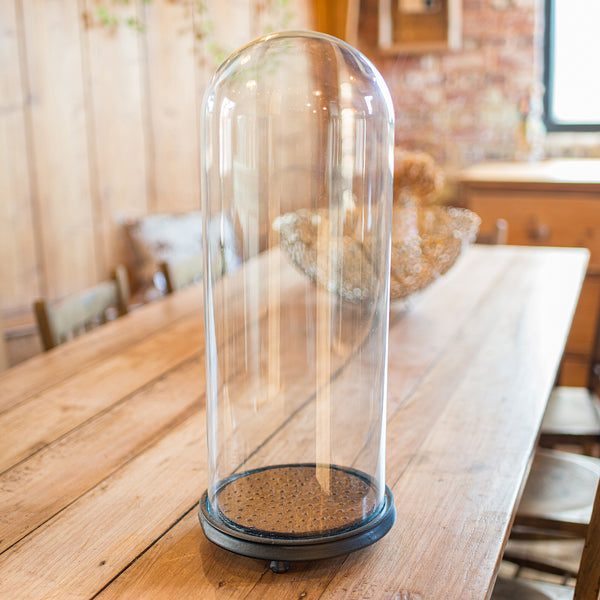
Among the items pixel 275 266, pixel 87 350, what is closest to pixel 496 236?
pixel 87 350

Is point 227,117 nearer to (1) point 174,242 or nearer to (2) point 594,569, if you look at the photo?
(2) point 594,569

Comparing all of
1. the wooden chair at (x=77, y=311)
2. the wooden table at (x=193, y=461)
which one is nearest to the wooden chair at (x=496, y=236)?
the wooden table at (x=193, y=461)

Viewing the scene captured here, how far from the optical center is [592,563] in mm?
907

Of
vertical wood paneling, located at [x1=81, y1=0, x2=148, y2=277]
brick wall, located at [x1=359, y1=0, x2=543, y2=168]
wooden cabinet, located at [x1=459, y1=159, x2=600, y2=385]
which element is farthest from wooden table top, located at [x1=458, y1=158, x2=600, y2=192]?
vertical wood paneling, located at [x1=81, y1=0, x2=148, y2=277]

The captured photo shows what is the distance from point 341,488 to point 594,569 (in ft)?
1.07

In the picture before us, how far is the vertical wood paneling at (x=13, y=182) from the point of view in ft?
8.06

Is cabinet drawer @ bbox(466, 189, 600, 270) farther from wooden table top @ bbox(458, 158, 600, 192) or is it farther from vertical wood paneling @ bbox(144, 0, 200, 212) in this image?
vertical wood paneling @ bbox(144, 0, 200, 212)

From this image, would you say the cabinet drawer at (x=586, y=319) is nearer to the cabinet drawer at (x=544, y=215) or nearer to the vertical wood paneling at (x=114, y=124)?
the cabinet drawer at (x=544, y=215)

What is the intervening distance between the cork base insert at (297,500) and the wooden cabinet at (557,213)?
8.75 feet

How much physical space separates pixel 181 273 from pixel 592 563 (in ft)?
4.70

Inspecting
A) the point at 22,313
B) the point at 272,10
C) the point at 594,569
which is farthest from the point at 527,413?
the point at 272,10

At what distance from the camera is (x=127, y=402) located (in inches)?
49.6

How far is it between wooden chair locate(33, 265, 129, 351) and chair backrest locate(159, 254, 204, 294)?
163 mm

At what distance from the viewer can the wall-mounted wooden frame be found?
3842mm
